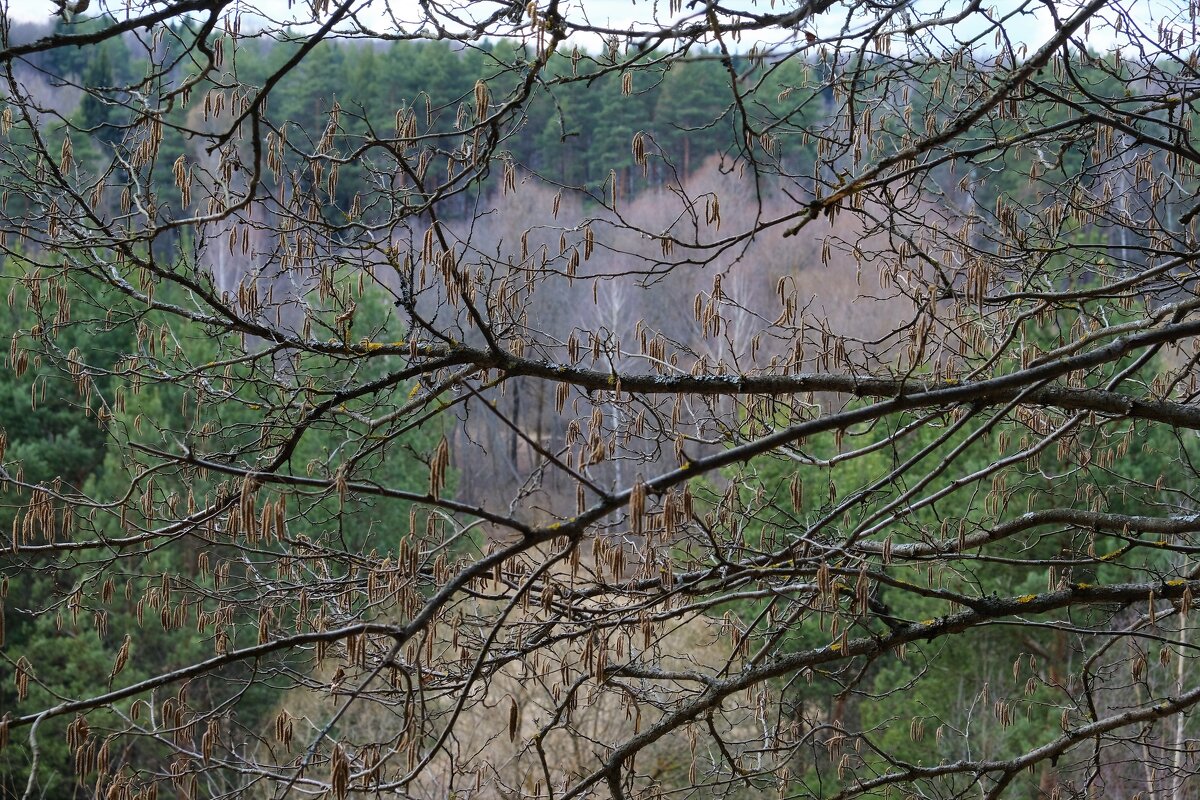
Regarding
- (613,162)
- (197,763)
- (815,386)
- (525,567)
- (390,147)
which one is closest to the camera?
(390,147)

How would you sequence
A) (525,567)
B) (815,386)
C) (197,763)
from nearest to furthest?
(197,763), (815,386), (525,567)

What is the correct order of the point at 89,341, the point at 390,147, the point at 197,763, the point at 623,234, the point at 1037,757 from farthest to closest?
the point at 623,234, the point at 89,341, the point at 1037,757, the point at 197,763, the point at 390,147

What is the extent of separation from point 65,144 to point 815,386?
2405 mm

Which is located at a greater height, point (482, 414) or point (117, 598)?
point (482, 414)

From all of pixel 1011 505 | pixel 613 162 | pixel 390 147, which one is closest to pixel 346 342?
pixel 390 147

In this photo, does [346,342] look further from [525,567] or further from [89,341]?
[89,341]

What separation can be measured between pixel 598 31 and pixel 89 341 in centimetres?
1118

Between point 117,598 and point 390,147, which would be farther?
point 117,598

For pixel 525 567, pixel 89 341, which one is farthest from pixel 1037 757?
pixel 89 341

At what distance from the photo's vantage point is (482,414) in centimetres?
2223

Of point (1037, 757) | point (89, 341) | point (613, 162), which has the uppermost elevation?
point (613, 162)

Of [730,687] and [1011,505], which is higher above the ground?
[1011,505]

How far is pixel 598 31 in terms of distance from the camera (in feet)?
10.6

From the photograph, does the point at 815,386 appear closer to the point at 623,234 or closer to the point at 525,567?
the point at 525,567
